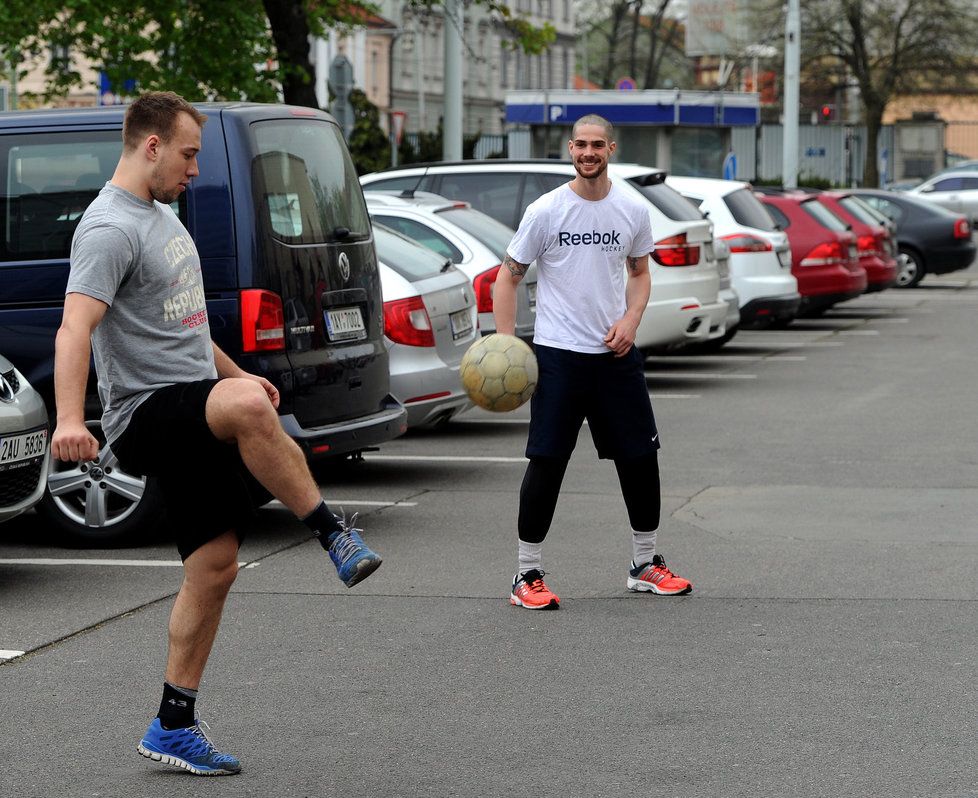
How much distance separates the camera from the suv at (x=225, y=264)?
772 centimetres

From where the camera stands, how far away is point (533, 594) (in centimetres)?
670

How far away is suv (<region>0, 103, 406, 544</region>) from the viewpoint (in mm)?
7719

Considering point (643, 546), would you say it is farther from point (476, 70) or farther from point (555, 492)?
point (476, 70)

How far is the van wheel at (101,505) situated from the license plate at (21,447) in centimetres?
64

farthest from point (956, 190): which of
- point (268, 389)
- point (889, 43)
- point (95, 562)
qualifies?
point (268, 389)

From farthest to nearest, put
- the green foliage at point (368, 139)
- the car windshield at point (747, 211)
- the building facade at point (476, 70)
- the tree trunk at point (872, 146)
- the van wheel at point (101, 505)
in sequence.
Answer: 1. the building facade at point (476, 70)
2. the tree trunk at point (872, 146)
3. the green foliage at point (368, 139)
4. the car windshield at point (747, 211)
5. the van wheel at point (101, 505)

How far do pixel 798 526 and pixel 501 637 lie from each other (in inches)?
106

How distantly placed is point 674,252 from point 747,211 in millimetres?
3602

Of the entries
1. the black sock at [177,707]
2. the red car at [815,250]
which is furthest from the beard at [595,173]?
the red car at [815,250]

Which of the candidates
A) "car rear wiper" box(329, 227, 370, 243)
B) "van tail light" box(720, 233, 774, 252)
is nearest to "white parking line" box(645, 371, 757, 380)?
"van tail light" box(720, 233, 774, 252)

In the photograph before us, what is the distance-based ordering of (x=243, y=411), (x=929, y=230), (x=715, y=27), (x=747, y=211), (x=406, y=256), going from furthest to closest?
(x=715, y=27) < (x=929, y=230) < (x=747, y=211) < (x=406, y=256) < (x=243, y=411)

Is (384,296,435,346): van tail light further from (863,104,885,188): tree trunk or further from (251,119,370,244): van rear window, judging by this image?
(863,104,885,188): tree trunk

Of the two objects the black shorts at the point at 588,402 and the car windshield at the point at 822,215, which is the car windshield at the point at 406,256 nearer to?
the black shorts at the point at 588,402

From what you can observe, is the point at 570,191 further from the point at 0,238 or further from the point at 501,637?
the point at 0,238
